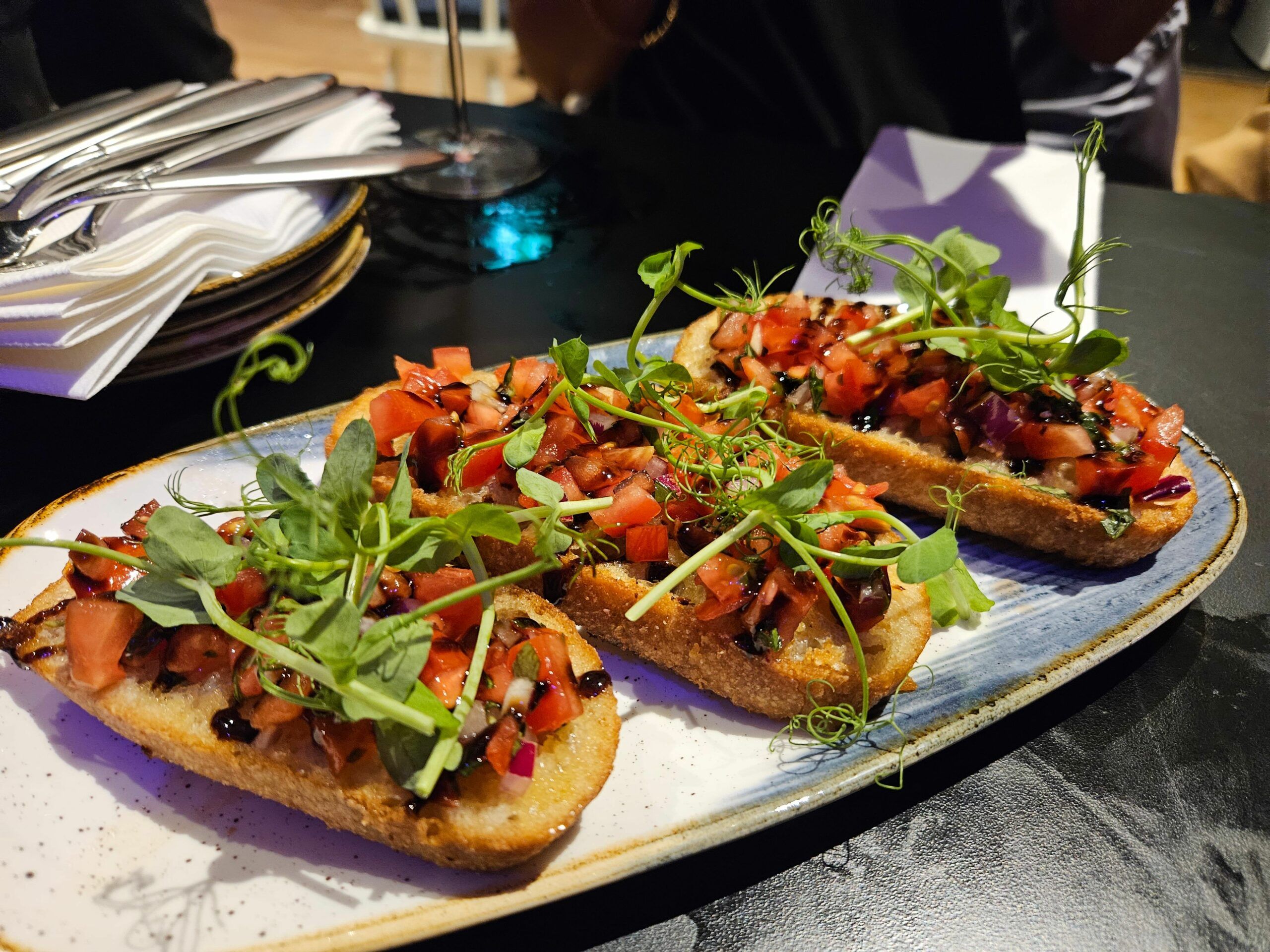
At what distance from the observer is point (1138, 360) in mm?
3518

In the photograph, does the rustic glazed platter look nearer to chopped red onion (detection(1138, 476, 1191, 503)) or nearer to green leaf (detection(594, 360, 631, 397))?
chopped red onion (detection(1138, 476, 1191, 503))

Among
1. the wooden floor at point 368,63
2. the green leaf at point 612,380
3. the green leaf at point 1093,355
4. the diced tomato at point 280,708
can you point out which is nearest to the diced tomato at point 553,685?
the diced tomato at point 280,708

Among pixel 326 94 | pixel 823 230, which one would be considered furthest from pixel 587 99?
pixel 823 230

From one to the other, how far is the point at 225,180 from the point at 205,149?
37 cm

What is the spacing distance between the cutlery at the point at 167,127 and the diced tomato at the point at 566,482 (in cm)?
208

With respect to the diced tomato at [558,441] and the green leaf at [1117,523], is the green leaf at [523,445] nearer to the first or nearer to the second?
the diced tomato at [558,441]

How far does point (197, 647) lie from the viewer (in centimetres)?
174

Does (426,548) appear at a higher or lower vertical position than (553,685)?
higher

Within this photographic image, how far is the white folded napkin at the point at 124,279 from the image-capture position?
94.3 inches

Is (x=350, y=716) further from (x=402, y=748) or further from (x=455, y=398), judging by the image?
(x=455, y=398)

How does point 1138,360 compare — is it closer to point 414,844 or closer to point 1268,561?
point 1268,561

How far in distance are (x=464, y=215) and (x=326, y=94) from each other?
2.84 feet

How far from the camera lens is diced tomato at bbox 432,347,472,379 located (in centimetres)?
261

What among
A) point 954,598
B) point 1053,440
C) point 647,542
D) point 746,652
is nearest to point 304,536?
point 647,542
